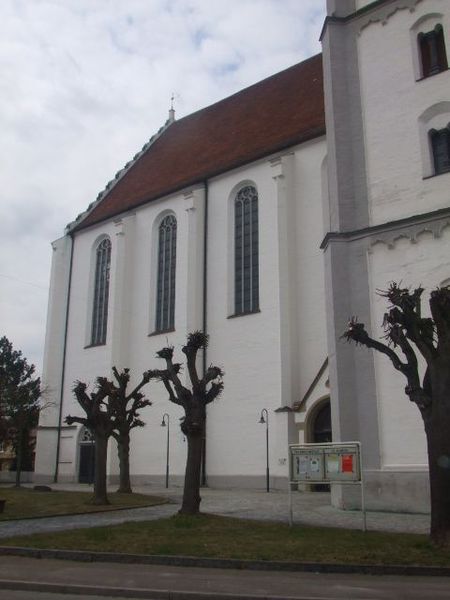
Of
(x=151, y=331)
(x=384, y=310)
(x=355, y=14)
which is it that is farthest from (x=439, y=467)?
(x=151, y=331)

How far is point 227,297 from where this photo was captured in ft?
97.2

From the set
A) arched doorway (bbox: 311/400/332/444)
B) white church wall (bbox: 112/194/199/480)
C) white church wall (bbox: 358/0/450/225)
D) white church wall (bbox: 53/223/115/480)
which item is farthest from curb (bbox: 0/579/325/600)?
white church wall (bbox: 53/223/115/480)

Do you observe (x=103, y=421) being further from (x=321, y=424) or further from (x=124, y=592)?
(x=124, y=592)

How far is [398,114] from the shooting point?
18.5m

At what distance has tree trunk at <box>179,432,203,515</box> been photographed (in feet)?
48.2

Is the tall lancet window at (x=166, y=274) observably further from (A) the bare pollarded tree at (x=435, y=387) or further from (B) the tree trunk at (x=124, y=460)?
(A) the bare pollarded tree at (x=435, y=387)

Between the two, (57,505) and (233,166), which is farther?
(233,166)

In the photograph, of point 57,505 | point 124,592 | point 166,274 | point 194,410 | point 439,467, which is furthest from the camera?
point 166,274

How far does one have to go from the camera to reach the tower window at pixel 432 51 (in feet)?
60.3

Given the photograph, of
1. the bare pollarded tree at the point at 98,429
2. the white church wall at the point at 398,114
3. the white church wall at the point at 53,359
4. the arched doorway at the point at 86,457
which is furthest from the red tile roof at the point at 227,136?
the bare pollarded tree at the point at 98,429

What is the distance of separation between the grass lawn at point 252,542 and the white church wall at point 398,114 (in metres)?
9.28

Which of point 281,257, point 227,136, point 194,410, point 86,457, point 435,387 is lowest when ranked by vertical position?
point 86,457

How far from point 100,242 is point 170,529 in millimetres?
27847

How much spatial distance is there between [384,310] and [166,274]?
17661 millimetres
